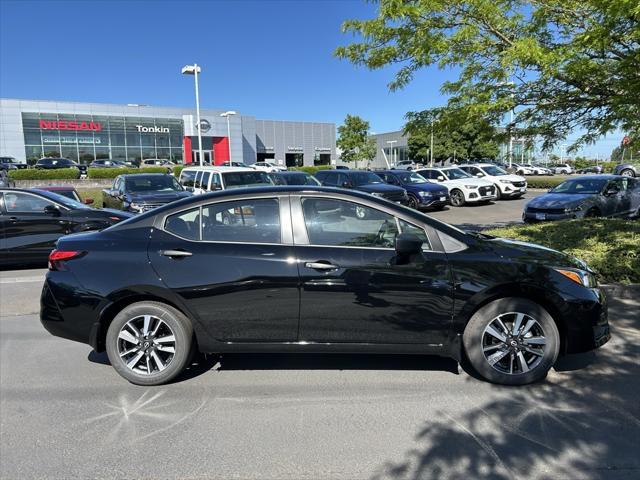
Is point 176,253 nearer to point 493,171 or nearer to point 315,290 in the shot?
point 315,290

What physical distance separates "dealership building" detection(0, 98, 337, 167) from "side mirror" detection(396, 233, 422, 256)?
49860 millimetres

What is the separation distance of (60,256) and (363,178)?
1530 cm

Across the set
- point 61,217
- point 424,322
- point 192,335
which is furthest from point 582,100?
point 61,217

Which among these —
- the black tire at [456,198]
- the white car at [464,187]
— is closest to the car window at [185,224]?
the white car at [464,187]

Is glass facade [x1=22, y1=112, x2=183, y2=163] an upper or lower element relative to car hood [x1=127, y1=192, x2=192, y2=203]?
upper

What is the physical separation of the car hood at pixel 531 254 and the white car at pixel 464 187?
54.7ft

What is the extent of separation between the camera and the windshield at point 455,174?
2189 cm

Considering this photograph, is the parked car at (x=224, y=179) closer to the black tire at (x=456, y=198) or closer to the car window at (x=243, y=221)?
the car window at (x=243, y=221)

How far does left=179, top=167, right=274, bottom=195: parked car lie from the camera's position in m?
13.2

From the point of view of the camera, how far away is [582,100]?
729 centimetres

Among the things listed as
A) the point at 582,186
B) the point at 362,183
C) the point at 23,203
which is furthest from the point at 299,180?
the point at 23,203

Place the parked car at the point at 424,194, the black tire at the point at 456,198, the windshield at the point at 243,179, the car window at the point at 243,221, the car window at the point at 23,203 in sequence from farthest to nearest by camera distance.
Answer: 1. the black tire at the point at 456,198
2. the parked car at the point at 424,194
3. the windshield at the point at 243,179
4. the car window at the point at 23,203
5. the car window at the point at 243,221

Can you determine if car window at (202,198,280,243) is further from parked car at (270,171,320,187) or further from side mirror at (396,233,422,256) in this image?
parked car at (270,171,320,187)

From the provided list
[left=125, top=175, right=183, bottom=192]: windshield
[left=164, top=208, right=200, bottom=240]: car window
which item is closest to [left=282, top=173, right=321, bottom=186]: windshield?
[left=125, top=175, right=183, bottom=192]: windshield
